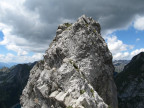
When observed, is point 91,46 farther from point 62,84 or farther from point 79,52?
point 62,84

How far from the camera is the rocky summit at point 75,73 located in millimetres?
19422

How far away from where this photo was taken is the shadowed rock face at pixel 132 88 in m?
156

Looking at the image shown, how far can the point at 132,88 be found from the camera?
567 ft

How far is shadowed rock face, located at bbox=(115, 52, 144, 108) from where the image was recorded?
511ft

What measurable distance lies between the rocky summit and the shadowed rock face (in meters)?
138

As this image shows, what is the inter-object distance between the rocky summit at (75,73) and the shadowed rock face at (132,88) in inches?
5435

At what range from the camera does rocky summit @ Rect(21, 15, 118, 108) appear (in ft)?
63.7

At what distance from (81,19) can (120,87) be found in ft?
Result: 578

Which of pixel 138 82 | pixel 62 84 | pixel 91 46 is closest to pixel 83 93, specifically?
pixel 62 84

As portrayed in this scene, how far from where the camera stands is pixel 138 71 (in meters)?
186

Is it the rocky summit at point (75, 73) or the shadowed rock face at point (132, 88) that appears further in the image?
the shadowed rock face at point (132, 88)

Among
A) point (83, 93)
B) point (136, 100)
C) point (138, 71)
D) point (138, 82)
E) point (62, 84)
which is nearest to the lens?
point (83, 93)

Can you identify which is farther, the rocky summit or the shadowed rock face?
the shadowed rock face

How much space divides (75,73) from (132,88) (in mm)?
171145
